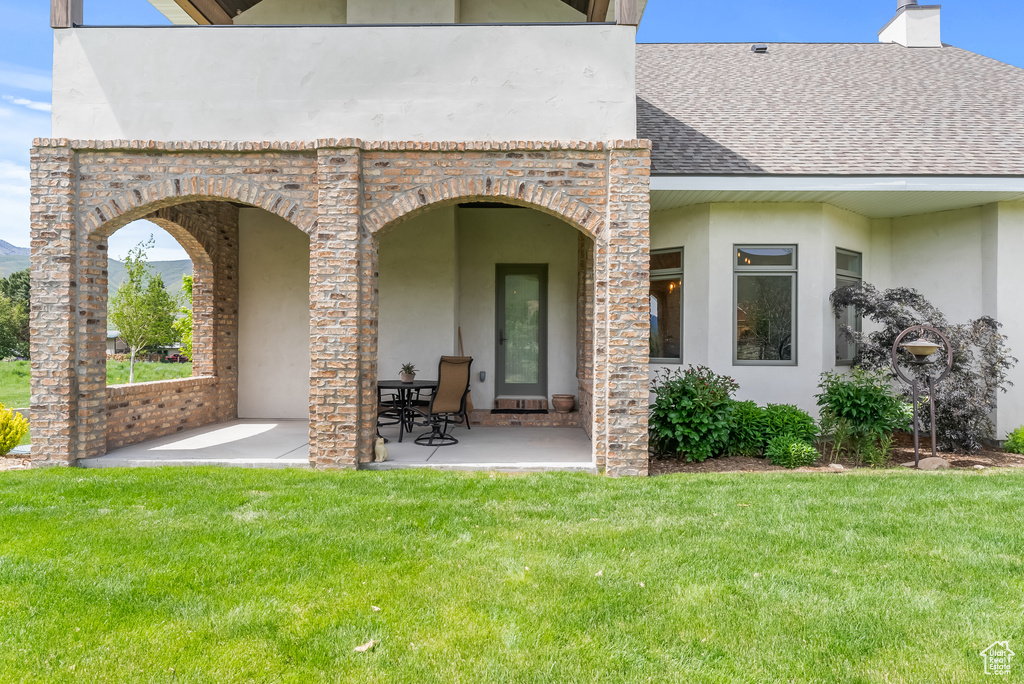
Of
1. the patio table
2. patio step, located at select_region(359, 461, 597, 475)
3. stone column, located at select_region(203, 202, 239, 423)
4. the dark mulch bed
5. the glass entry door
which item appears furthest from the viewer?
the glass entry door

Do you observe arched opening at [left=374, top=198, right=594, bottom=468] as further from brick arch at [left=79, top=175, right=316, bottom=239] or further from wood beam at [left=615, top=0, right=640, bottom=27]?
wood beam at [left=615, top=0, right=640, bottom=27]

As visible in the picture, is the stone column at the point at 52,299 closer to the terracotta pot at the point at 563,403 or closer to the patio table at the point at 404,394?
the patio table at the point at 404,394

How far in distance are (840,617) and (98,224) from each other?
7236 mm

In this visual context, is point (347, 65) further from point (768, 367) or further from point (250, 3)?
point (768, 367)

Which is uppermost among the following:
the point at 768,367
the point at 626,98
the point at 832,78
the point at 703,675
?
the point at 832,78

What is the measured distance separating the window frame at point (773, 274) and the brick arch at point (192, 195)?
214 inches

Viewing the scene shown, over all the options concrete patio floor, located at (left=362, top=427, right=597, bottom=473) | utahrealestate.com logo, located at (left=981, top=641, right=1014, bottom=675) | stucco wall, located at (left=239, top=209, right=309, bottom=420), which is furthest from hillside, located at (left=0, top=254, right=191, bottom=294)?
utahrealestate.com logo, located at (left=981, top=641, right=1014, bottom=675)

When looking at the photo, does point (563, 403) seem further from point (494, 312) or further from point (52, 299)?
point (52, 299)

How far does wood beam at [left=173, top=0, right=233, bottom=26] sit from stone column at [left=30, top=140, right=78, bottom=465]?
318 centimetres

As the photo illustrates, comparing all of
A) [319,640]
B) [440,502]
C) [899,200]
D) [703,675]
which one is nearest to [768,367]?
[899,200]

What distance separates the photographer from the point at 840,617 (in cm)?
297

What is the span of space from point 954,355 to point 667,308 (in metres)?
3.48

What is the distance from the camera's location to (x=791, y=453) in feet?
21.7

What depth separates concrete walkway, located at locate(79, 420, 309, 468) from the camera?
6.19 m
